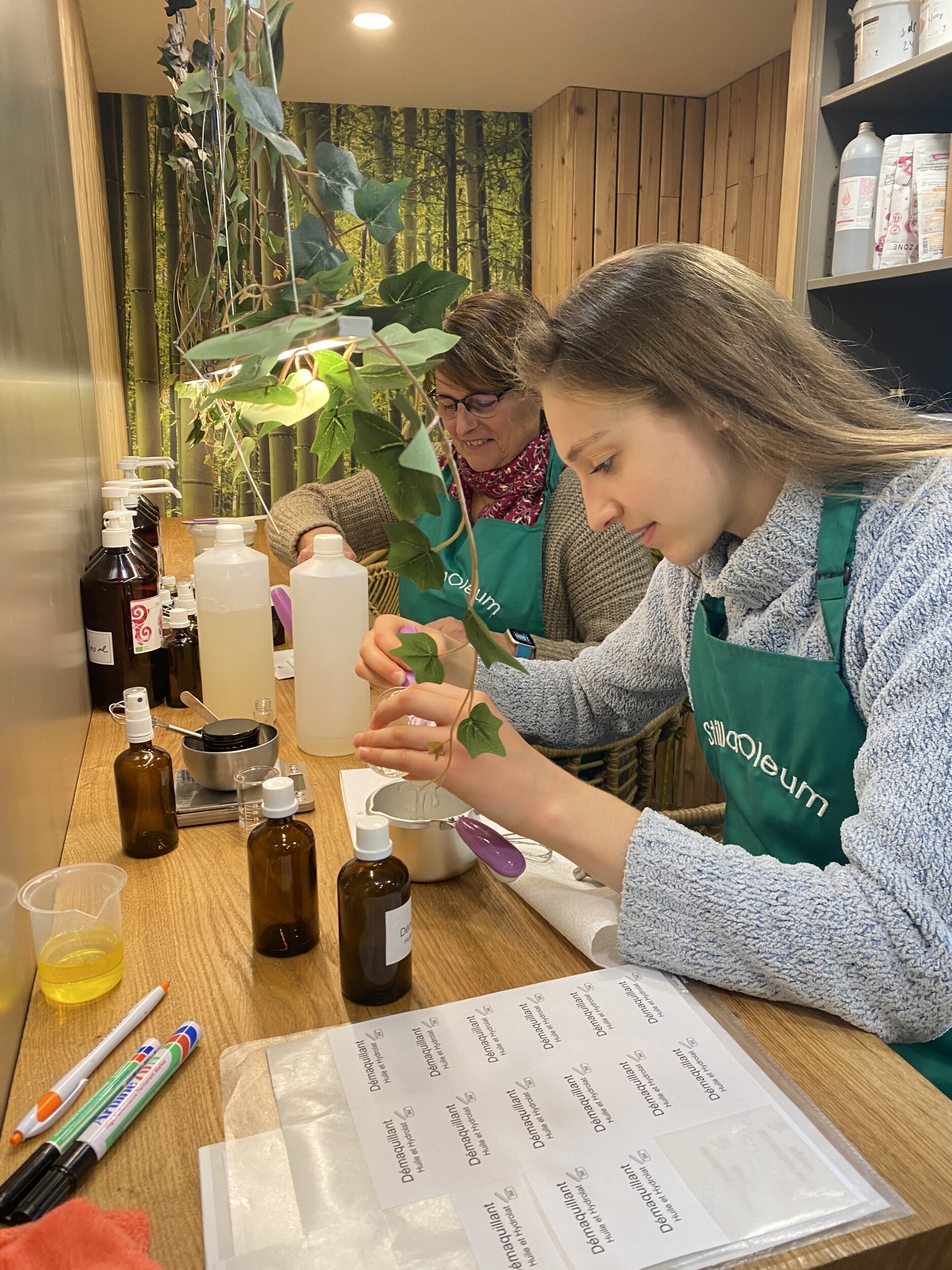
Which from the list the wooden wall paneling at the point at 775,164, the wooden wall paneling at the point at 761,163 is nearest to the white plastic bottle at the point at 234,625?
the wooden wall paneling at the point at 775,164

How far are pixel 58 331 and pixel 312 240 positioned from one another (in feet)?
3.67

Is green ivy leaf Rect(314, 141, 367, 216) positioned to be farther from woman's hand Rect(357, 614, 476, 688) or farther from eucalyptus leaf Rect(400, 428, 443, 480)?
woman's hand Rect(357, 614, 476, 688)

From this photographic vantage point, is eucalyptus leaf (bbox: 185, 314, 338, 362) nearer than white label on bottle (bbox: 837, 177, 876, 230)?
Yes

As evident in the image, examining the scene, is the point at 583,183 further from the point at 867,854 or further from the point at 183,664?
the point at 867,854

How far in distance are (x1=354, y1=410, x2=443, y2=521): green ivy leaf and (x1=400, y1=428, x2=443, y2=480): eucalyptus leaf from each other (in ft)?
0.05

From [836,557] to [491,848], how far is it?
1.53 ft

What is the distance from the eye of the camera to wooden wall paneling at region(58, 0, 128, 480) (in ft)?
7.29

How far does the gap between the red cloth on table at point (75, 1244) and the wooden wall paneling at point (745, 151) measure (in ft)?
12.8

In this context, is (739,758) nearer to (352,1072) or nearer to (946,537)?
(946,537)

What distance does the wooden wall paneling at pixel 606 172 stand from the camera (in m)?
4.02

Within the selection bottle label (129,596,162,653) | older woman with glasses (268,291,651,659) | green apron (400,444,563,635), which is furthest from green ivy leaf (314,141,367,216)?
green apron (400,444,563,635)

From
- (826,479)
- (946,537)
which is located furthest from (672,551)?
(946,537)

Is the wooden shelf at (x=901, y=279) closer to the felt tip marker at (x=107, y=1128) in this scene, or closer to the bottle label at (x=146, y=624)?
the bottle label at (x=146, y=624)

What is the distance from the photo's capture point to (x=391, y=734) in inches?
34.9
